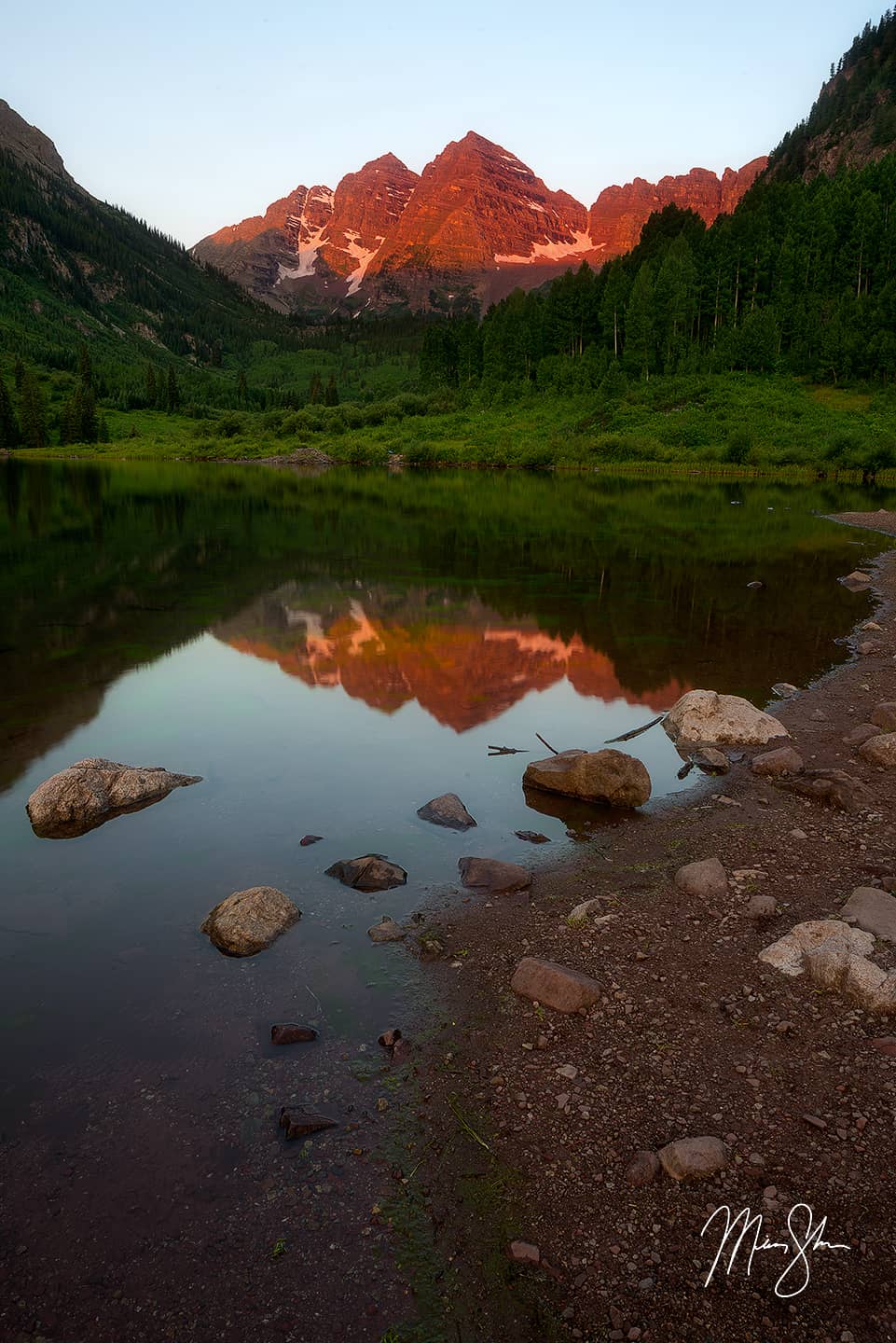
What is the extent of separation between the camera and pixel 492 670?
20953 mm

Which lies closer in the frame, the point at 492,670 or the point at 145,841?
the point at 145,841

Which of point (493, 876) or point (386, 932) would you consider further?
point (493, 876)

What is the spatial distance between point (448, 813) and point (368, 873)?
2.29 m

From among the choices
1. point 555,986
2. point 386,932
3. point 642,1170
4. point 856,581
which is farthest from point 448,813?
point 856,581

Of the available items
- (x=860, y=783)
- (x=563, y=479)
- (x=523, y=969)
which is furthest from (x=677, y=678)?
(x=563, y=479)

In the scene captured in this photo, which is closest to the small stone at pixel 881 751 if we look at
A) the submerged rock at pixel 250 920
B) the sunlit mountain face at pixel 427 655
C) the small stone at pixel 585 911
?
the sunlit mountain face at pixel 427 655

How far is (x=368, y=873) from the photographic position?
1069 cm

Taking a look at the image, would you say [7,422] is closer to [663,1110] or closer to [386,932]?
[386,932]

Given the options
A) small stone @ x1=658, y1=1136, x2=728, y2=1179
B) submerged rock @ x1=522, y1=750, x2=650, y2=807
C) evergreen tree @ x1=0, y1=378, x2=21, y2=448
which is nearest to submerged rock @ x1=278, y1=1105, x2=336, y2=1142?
small stone @ x1=658, y1=1136, x2=728, y2=1179

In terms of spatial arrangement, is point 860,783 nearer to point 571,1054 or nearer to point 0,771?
point 571,1054

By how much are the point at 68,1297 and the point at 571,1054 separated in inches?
170

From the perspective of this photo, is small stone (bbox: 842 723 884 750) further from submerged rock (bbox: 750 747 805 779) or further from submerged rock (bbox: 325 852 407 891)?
submerged rock (bbox: 325 852 407 891)
